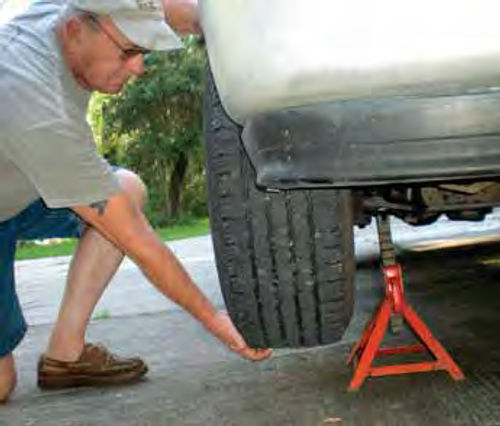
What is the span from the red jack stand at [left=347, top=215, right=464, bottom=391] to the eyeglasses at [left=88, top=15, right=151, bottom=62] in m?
0.76

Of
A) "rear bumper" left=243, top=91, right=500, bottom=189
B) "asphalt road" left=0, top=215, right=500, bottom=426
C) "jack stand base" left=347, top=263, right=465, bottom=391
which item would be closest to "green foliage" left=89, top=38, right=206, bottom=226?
"asphalt road" left=0, top=215, right=500, bottom=426

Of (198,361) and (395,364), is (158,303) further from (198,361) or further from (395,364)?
(395,364)

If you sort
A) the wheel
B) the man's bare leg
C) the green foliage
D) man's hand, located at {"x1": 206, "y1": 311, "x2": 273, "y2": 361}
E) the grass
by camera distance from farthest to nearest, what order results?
the green foliage, the grass, the man's bare leg, man's hand, located at {"x1": 206, "y1": 311, "x2": 273, "y2": 361}, the wheel

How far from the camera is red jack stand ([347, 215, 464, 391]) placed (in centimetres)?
190

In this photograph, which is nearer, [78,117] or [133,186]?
[78,117]

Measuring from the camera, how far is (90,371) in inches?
86.0

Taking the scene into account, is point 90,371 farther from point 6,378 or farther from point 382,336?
point 382,336

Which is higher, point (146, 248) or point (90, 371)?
point (146, 248)

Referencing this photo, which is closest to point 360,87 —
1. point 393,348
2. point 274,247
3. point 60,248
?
point 274,247

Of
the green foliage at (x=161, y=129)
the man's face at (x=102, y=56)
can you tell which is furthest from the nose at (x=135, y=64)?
the green foliage at (x=161, y=129)

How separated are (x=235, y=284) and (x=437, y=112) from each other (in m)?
0.70

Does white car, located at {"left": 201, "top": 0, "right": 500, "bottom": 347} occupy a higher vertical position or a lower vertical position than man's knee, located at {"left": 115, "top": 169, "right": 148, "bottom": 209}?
higher

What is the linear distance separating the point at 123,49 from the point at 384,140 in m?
0.78

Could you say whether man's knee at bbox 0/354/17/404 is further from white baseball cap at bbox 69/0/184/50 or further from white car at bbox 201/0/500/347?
white car at bbox 201/0/500/347
